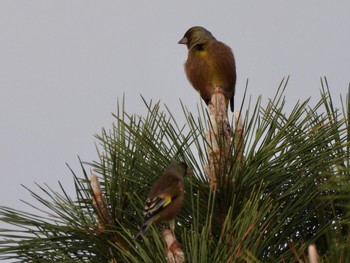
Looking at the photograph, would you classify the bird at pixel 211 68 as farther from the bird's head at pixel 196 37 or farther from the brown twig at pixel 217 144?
the brown twig at pixel 217 144

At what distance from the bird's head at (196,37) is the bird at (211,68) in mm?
33

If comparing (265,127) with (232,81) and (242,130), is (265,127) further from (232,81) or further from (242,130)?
(232,81)

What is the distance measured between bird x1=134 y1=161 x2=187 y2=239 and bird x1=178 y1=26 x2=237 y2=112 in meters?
2.94

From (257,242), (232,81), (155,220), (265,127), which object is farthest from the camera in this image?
(232,81)

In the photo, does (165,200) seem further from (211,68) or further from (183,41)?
(183,41)

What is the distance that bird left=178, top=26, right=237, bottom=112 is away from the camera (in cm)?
689

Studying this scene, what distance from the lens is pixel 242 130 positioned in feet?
14.0

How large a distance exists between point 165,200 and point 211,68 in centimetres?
322

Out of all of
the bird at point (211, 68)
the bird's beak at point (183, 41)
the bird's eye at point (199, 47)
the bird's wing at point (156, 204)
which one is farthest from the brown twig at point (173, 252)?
the bird's beak at point (183, 41)

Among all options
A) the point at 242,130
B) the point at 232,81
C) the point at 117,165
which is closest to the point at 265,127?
the point at 242,130

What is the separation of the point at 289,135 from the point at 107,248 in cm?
107

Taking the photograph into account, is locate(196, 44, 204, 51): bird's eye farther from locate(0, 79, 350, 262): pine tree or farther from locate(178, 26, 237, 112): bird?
locate(0, 79, 350, 262): pine tree

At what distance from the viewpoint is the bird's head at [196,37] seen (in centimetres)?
727

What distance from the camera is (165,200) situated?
379 cm
